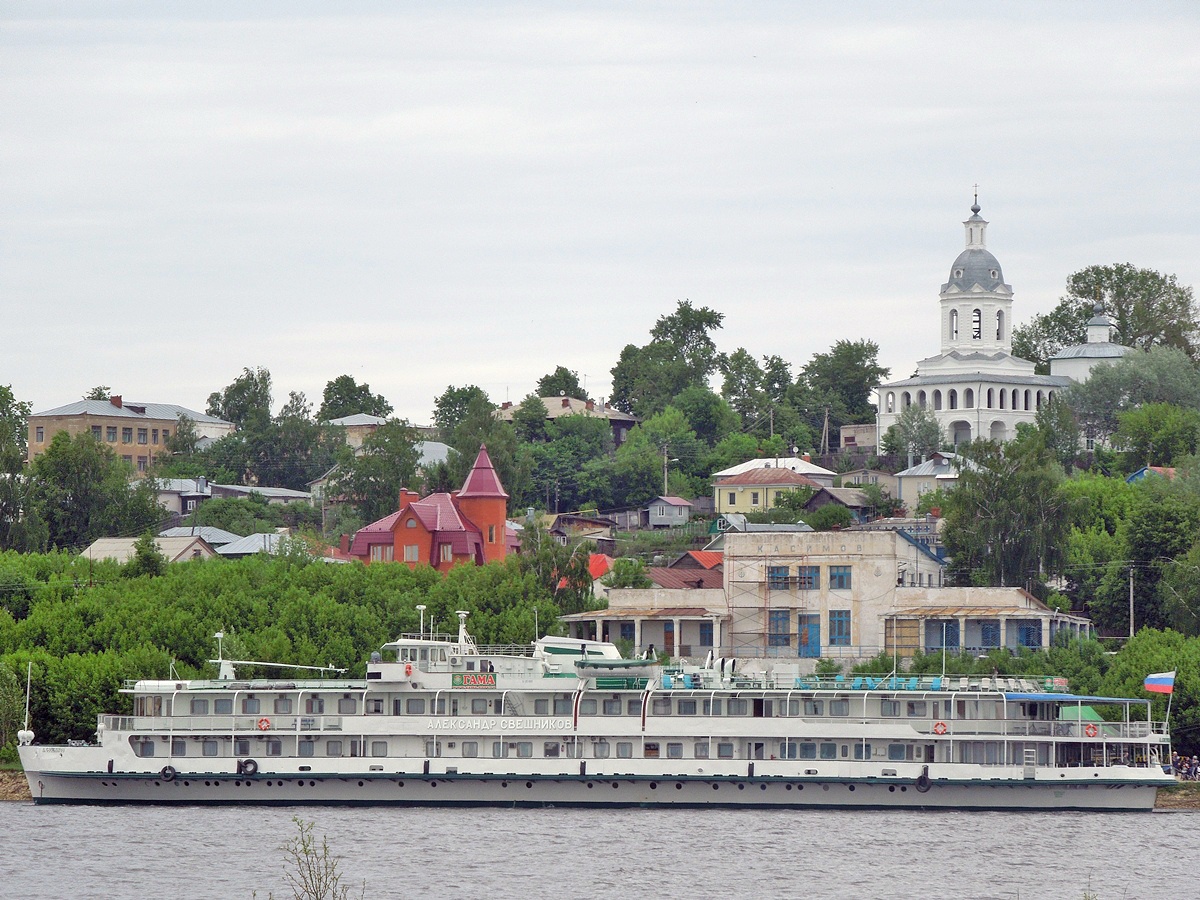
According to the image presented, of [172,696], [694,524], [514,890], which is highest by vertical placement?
[694,524]

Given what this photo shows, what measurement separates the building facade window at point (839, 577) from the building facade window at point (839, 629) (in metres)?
1.07

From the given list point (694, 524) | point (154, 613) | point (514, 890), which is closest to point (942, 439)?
point (694, 524)

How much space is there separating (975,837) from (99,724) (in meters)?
28.5

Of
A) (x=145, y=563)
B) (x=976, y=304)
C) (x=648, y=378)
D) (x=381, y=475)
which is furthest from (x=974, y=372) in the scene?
(x=145, y=563)

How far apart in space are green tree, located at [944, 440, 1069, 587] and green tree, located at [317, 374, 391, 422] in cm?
9723

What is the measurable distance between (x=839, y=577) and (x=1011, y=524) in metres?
10.5

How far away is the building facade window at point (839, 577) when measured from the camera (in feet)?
308

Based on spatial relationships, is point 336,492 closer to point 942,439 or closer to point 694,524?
point 694,524

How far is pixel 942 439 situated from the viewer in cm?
15100

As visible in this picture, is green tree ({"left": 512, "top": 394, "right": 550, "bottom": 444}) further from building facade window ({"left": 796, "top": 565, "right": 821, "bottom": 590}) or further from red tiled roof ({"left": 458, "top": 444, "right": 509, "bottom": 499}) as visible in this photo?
building facade window ({"left": 796, "top": 565, "right": 821, "bottom": 590})

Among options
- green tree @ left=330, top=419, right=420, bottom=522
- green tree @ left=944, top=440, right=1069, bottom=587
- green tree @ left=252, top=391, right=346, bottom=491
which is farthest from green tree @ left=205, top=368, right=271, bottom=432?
green tree @ left=944, top=440, right=1069, bottom=587

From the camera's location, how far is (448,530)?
109625mm

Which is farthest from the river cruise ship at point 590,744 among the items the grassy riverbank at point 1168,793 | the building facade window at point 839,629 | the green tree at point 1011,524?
the green tree at point 1011,524

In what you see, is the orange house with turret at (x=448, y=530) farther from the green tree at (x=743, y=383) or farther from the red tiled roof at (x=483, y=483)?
the green tree at (x=743, y=383)
